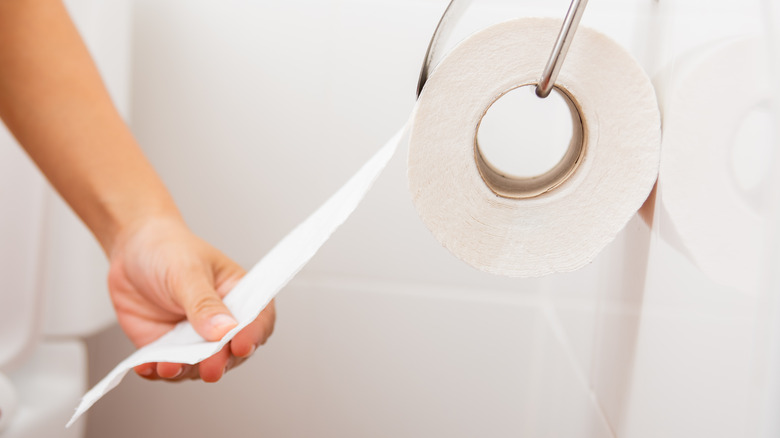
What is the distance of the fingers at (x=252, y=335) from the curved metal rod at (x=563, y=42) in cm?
27

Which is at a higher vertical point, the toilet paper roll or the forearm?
the forearm

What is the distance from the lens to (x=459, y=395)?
63cm

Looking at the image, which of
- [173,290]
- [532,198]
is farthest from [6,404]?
[532,198]

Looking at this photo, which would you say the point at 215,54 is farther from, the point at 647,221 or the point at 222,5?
the point at 647,221

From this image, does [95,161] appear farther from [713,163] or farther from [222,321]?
[713,163]

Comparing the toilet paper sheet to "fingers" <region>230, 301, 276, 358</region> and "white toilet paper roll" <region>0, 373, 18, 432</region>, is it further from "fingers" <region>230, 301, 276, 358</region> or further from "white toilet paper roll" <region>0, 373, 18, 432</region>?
"white toilet paper roll" <region>0, 373, 18, 432</region>

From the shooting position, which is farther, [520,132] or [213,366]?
[520,132]

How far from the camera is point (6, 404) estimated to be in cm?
47

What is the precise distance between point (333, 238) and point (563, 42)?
0.43 meters

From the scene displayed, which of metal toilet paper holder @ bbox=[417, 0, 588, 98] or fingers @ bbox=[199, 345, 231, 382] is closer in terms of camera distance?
Result: metal toilet paper holder @ bbox=[417, 0, 588, 98]

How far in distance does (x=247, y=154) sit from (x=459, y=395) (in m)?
0.34

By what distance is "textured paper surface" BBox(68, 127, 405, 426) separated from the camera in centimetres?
25

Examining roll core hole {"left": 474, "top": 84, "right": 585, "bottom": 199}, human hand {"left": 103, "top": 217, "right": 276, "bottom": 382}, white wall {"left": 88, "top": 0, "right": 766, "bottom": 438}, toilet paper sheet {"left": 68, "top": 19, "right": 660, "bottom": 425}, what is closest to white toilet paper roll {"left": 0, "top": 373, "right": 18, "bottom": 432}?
human hand {"left": 103, "top": 217, "right": 276, "bottom": 382}

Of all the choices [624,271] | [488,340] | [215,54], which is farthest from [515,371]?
[215,54]
